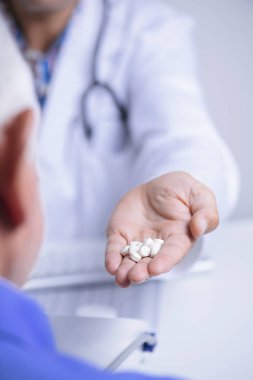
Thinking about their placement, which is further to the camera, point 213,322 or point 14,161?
point 213,322

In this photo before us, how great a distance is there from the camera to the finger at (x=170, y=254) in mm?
467

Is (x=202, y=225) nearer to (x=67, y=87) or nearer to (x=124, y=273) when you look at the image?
(x=124, y=273)

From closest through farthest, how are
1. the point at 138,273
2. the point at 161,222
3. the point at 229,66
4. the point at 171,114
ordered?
the point at 138,273, the point at 161,222, the point at 171,114, the point at 229,66

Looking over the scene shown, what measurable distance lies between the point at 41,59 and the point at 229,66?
0.39m

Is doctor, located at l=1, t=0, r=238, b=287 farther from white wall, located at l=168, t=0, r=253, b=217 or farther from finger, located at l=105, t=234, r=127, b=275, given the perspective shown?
finger, located at l=105, t=234, r=127, b=275

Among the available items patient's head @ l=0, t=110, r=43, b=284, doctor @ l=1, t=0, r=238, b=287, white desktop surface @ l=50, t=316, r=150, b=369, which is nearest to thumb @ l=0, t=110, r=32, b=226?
patient's head @ l=0, t=110, r=43, b=284

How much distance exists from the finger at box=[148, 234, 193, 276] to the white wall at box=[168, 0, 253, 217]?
74 cm

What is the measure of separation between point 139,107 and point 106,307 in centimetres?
40

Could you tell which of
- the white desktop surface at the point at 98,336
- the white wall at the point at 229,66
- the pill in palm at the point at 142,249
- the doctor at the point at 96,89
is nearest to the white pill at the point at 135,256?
the pill in palm at the point at 142,249

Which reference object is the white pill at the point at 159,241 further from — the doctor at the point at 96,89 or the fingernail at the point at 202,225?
the doctor at the point at 96,89

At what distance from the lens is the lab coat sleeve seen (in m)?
0.78

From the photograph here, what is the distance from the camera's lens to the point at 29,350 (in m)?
0.31

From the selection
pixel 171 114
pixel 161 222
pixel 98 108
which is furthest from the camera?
pixel 98 108

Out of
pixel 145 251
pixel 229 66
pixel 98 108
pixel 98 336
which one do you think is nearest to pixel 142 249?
pixel 145 251
